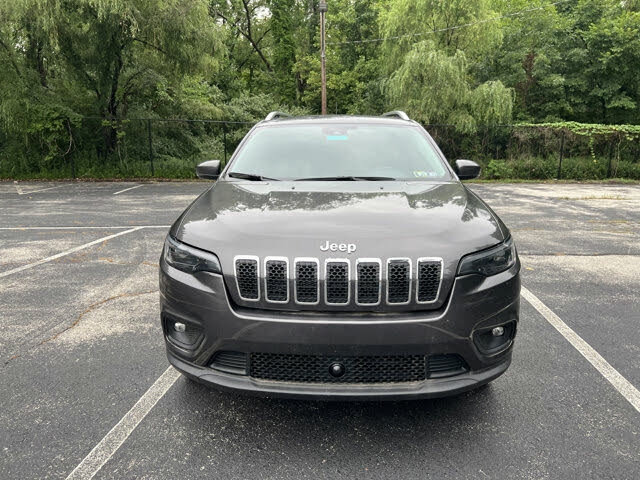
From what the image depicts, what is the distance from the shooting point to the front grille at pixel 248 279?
233 cm

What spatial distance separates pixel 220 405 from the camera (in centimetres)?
285

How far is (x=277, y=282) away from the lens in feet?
7.55

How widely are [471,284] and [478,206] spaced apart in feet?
2.56

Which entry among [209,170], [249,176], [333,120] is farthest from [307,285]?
[333,120]

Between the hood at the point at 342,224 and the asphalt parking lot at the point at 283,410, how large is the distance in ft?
2.65

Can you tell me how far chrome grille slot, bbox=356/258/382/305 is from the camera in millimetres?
2283

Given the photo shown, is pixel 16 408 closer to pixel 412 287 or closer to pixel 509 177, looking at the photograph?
pixel 412 287

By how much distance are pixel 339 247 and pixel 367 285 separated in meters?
0.22

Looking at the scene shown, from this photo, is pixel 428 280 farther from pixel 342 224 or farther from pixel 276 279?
pixel 276 279

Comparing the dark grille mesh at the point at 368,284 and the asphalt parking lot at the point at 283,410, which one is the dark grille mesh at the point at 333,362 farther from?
the asphalt parking lot at the point at 283,410

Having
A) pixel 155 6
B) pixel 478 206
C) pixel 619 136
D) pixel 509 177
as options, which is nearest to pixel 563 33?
pixel 619 136

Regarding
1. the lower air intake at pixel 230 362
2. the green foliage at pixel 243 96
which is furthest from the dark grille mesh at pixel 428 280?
the green foliage at pixel 243 96

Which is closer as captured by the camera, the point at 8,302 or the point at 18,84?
the point at 8,302

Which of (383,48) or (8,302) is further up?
(383,48)
